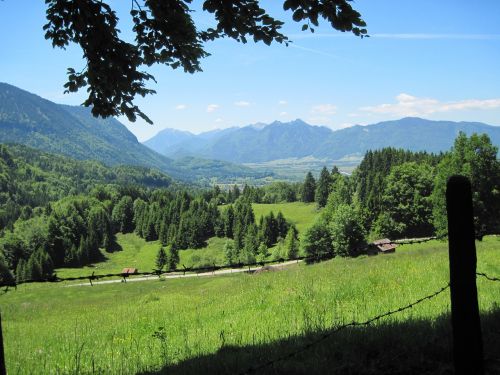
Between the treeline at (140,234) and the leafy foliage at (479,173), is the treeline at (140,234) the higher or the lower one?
the lower one

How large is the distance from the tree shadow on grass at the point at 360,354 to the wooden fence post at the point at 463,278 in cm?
120

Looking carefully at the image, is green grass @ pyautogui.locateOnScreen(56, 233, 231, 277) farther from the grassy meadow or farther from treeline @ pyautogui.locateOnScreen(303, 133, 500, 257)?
treeline @ pyautogui.locateOnScreen(303, 133, 500, 257)

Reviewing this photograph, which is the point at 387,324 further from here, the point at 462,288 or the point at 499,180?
the point at 499,180

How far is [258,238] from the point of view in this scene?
490ft

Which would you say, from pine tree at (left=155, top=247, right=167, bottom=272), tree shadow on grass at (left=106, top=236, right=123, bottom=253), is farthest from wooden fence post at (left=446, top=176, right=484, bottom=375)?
tree shadow on grass at (left=106, top=236, right=123, bottom=253)

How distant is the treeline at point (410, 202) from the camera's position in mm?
52781

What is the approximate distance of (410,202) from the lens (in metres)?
93.4

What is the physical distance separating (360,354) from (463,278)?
2.35 metres

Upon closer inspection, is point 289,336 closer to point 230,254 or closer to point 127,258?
point 230,254

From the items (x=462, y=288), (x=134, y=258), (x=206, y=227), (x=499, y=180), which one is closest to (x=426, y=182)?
(x=499, y=180)

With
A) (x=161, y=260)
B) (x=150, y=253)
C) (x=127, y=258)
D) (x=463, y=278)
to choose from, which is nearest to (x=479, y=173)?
(x=463, y=278)

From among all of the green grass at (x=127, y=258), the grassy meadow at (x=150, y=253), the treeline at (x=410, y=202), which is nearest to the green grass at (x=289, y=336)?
the treeline at (x=410, y=202)

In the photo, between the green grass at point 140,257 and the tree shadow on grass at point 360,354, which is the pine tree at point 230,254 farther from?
the tree shadow on grass at point 360,354

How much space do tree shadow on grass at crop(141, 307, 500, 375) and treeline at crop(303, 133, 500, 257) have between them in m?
27.6
